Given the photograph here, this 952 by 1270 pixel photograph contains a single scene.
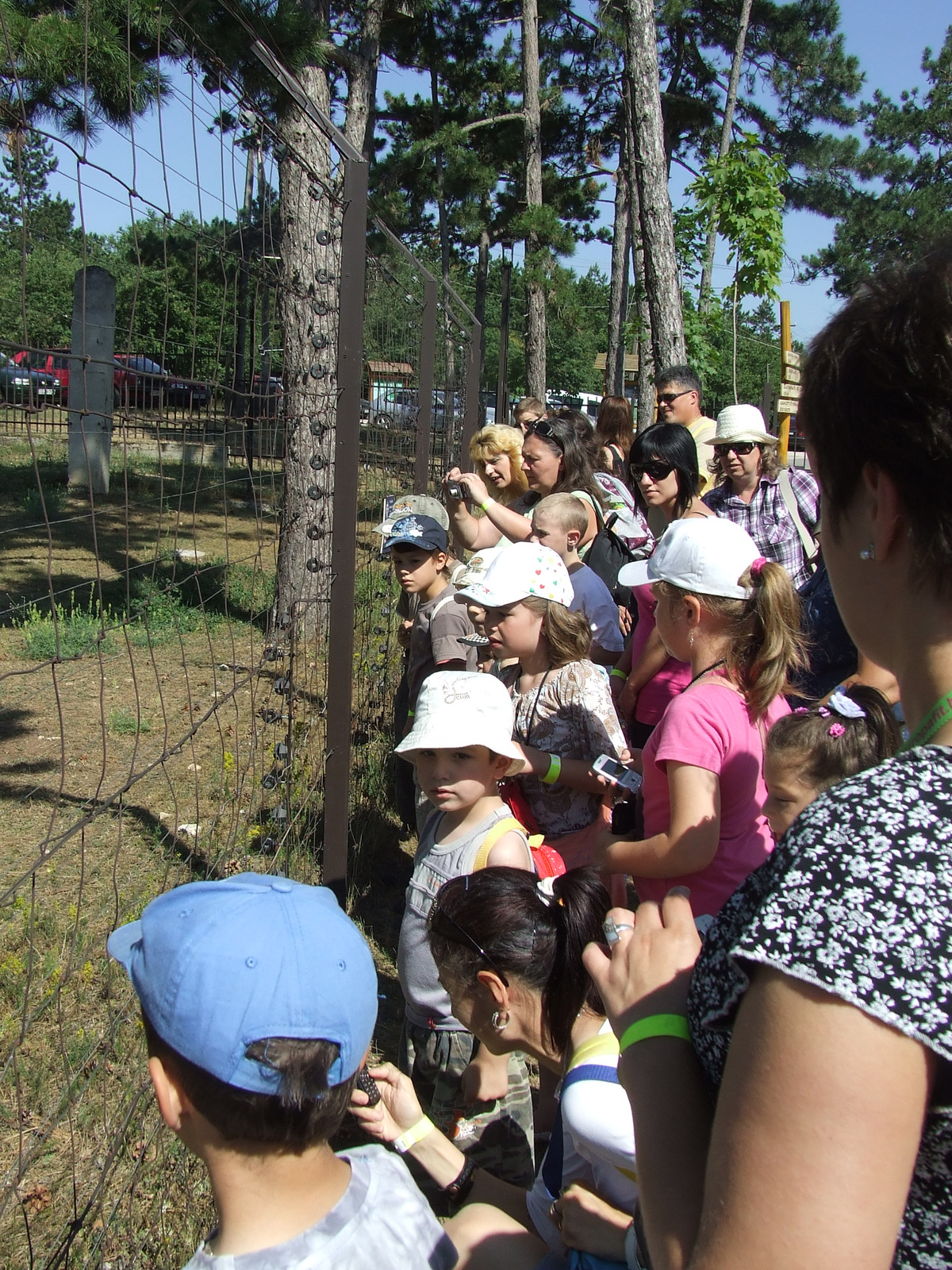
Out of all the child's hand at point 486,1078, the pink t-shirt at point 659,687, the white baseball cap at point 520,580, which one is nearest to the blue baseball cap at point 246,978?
the child's hand at point 486,1078

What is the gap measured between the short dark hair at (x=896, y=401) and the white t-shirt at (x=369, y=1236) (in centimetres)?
102

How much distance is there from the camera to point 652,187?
697 cm

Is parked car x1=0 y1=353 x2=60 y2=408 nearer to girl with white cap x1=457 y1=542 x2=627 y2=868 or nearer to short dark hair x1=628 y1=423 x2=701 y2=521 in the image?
girl with white cap x1=457 y1=542 x2=627 y2=868

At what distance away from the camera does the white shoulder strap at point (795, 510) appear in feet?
14.8

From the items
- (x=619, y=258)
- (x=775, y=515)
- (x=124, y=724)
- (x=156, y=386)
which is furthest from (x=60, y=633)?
(x=619, y=258)

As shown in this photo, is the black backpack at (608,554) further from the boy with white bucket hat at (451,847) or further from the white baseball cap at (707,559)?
the boy with white bucket hat at (451,847)

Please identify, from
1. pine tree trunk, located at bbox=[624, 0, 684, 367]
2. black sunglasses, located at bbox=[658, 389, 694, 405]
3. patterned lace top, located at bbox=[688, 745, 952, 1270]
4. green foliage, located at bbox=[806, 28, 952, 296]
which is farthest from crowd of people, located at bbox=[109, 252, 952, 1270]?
green foliage, located at bbox=[806, 28, 952, 296]

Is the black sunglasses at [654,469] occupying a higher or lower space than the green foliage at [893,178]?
lower

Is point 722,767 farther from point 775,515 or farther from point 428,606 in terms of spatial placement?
point 775,515

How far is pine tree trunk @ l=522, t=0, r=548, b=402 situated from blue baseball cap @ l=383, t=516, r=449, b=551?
12.2 metres

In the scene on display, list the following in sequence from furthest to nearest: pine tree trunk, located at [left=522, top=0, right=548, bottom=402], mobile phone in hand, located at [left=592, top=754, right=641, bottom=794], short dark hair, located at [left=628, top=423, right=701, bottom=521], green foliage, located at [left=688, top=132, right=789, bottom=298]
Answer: pine tree trunk, located at [left=522, top=0, right=548, bottom=402]
green foliage, located at [left=688, top=132, right=789, bottom=298]
short dark hair, located at [left=628, top=423, right=701, bottom=521]
mobile phone in hand, located at [left=592, top=754, right=641, bottom=794]

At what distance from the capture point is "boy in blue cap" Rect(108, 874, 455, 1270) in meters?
1.19

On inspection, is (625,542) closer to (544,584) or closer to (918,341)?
(544,584)

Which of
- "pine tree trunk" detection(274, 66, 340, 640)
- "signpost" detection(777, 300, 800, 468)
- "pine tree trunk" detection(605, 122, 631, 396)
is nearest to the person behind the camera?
"pine tree trunk" detection(274, 66, 340, 640)
